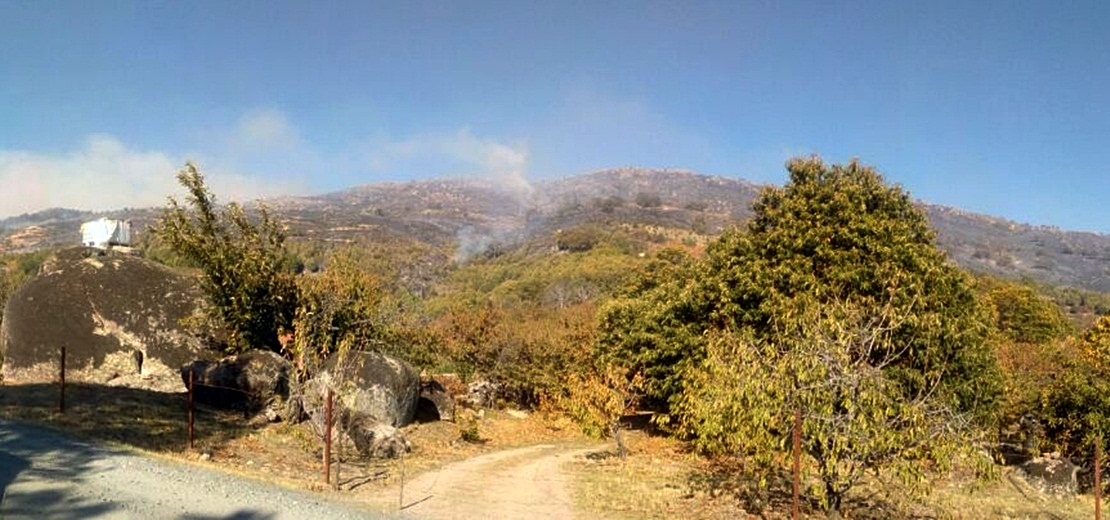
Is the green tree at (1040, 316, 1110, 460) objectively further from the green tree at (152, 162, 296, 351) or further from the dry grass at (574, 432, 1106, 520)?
the green tree at (152, 162, 296, 351)

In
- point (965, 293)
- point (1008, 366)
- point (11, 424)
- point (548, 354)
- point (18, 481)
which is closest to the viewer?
point (18, 481)

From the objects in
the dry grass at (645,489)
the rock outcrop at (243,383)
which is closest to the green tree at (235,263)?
the rock outcrop at (243,383)

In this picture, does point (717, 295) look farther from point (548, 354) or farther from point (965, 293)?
A: point (548, 354)

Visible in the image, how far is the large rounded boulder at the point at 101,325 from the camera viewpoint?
25031mm

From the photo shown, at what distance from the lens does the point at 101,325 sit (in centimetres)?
2600

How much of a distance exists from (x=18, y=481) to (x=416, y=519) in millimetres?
6392

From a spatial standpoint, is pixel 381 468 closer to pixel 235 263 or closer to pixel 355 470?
pixel 355 470

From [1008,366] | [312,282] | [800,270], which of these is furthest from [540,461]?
[1008,366]

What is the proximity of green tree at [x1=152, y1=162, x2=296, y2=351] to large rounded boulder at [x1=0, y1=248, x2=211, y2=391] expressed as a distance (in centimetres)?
148

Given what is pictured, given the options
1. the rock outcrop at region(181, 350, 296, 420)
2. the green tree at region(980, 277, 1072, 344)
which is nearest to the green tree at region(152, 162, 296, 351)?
the rock outcrop at region(181, 350, 296, 420)

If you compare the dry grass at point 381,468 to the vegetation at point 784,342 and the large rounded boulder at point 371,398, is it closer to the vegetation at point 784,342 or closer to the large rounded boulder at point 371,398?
the large rounded boulder at point 371,398

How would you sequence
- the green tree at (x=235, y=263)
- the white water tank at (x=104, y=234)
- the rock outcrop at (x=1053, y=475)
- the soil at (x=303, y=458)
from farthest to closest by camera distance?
the white water tank at (x=104, y=234)
the green tree at (x=235, y=263)
the rock outcrop at (x=1053, y=475)
the soil at (x=303, y=458)

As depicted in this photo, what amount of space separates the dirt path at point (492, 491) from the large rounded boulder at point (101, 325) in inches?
465

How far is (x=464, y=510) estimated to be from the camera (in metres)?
14.9
